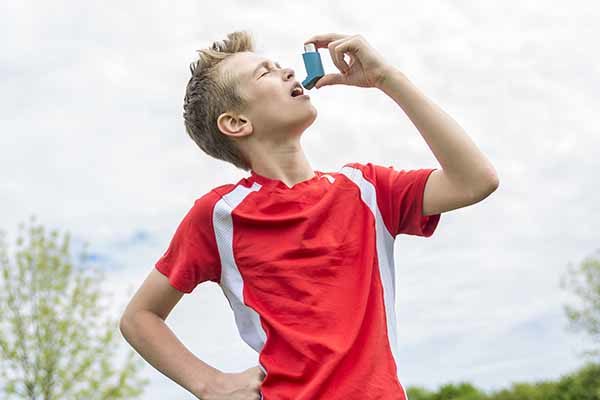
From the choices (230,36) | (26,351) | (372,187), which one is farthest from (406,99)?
(26,351)

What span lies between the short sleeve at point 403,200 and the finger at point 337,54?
37cm

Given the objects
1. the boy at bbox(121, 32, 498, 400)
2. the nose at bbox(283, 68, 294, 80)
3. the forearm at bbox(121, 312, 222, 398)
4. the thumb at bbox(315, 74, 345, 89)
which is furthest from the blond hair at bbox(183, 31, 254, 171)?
the forearm at bbox(121, 312, 222, 398)

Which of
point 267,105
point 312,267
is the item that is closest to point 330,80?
point 267,105

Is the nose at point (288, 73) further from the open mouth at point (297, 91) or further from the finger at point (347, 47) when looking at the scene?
the finger at point (347, 47)

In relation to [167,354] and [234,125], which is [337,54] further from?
[167,354]

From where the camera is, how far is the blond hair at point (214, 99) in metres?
2.97

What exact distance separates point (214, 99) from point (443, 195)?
91 cm

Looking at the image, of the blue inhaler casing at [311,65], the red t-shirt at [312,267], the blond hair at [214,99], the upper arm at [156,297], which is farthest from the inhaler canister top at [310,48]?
the upper arm at [156,297]

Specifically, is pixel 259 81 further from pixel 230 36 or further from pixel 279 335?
pixel 279 335

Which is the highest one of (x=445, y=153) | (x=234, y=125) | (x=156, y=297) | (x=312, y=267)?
(x=234, y=125)

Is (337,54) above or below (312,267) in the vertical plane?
above

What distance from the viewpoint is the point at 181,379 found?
9.51ft

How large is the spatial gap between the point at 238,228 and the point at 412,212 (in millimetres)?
580

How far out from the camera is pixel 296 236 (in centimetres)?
267
